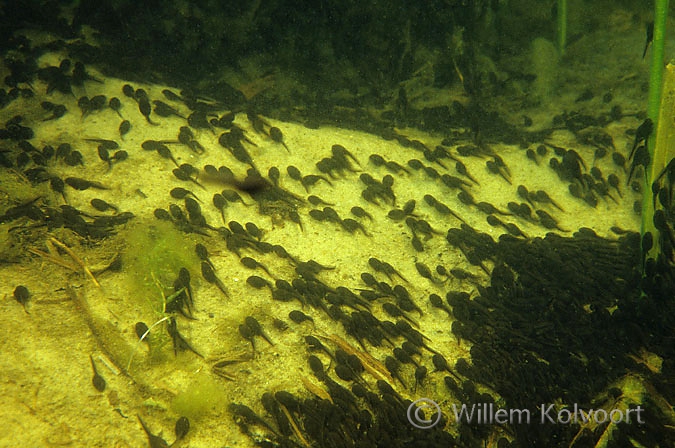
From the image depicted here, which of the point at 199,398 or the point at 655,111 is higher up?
the point at 655,111

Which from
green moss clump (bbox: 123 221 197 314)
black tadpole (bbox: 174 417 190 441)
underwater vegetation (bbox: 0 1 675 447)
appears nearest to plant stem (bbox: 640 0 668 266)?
underwater vegetation (bbox: 0 1 675 447)

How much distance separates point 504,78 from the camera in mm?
8344

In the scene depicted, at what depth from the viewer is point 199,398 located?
348 cm

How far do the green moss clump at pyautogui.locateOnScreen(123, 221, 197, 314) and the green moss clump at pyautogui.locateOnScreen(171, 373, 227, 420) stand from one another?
0.85 meters

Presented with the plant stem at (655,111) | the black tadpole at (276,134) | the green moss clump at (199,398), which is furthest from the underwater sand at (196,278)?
the plant stem at (655,111)

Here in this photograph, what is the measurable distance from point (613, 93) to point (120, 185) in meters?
8.47

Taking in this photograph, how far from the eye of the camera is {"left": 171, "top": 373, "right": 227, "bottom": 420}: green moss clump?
11.2 ft

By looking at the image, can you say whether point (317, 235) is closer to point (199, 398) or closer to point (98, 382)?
point (199, 398)

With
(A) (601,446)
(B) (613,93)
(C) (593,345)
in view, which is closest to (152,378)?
(A) (601,446)

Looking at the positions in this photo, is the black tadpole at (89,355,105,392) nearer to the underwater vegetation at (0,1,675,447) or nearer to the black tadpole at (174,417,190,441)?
the underwater vegetation at (0,1,675,447)

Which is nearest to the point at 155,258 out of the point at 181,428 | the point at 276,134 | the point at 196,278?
the point at 196,278

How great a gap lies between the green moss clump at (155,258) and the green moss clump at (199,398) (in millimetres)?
855

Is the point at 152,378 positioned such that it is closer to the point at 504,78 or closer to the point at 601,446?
the point at 601,446

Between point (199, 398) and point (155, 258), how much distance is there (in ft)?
5.29
